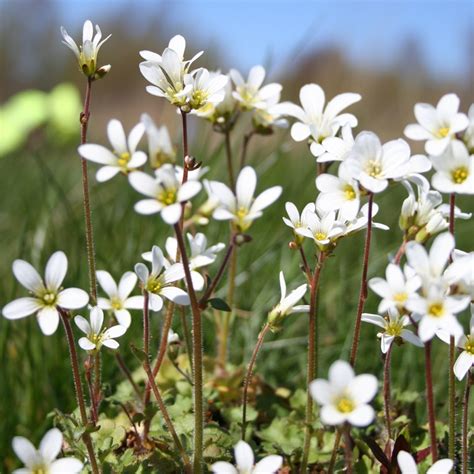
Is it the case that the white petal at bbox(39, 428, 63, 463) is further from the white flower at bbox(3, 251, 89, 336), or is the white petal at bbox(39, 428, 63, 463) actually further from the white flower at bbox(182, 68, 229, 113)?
the white flower at bbox(182, 68, 229, 113)

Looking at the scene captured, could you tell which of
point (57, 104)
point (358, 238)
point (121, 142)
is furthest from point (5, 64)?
point (121, 142)

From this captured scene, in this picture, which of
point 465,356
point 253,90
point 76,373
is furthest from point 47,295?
point 253,90

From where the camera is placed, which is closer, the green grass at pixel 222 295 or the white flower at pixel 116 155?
the white flower at pixel 116 155

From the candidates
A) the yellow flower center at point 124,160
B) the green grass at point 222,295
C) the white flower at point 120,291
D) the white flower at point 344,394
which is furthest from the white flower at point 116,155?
the green grass at point 222,295

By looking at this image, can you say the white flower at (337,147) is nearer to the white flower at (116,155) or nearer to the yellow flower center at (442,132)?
the yellow flower center at (442,132)

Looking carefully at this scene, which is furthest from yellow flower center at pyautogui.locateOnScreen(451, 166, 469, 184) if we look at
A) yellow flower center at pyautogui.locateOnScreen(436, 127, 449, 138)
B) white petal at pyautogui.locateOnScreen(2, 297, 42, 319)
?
white petal at pyautogui.locateOnScreen(2, 297, 42, 319)

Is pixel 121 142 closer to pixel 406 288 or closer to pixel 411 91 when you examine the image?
pixel 406 288

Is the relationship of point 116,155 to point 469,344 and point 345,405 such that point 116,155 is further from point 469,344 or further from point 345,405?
point 469,344
